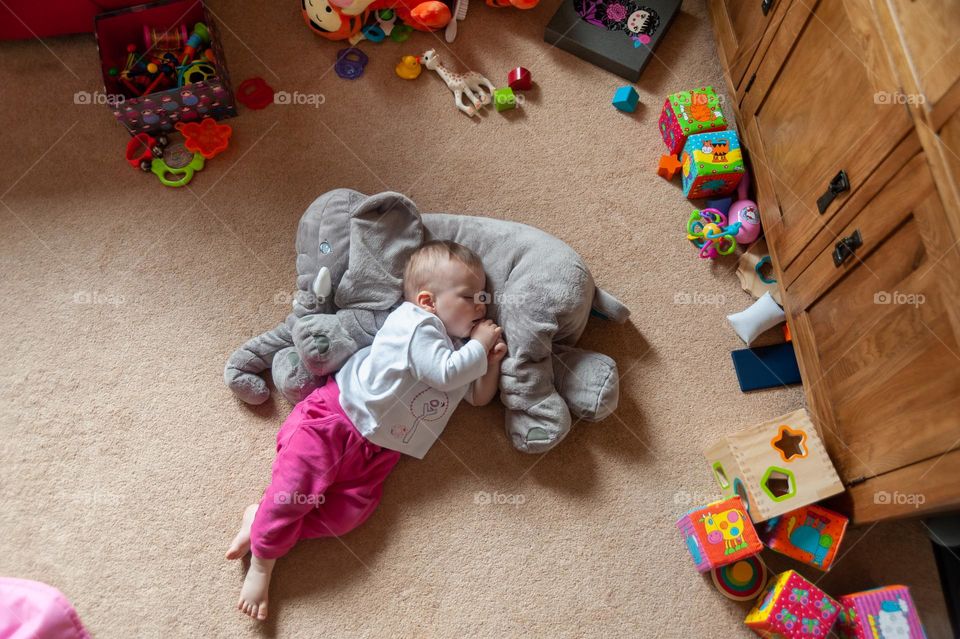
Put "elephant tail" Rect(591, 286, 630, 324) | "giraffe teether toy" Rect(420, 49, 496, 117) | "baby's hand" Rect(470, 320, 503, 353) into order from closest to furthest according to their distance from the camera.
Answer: "baby's hand" Rect(470, 320, 503, 353), "elephant tail" Rect(591, 286, 630, 324), "giraffe teether toy" Rect(420, 49, 496, 117)

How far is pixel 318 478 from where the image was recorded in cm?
134

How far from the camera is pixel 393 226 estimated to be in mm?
1474

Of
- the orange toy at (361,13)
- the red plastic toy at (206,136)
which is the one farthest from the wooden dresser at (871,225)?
the red plastic toy at (206,136)

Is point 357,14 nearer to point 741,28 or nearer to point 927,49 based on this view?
point 741,28

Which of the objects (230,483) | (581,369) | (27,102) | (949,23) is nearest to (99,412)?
(230,483)

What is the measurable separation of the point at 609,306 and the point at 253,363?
2.66 ft

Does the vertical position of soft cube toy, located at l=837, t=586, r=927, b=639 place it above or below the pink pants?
above

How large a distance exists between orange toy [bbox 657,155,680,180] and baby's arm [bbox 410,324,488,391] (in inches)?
29.1

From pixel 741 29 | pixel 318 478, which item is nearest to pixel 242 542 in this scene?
pixel 318 478

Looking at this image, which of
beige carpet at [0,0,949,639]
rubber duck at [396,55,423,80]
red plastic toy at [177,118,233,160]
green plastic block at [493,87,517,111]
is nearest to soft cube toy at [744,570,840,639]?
beige carpet at [0,0,949,639]

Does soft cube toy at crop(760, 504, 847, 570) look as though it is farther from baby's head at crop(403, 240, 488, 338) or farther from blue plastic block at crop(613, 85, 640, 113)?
blue plastic block at crop(613, 85, 640, 113)

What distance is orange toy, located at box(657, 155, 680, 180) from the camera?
1.69 metres

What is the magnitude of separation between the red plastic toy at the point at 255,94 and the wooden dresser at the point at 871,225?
4.08ft

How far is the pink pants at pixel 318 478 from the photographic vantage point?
1312 millimetres
